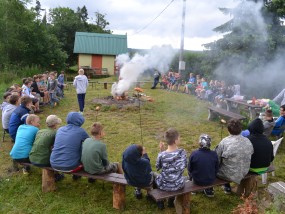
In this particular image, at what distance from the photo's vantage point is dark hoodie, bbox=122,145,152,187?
401 centimetres

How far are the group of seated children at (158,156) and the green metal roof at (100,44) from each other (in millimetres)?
27986

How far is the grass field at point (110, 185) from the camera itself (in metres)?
4.50

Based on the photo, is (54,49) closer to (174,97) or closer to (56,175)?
(174,97)

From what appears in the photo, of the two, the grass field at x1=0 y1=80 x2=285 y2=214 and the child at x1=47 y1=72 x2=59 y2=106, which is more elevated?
the child at x1=47 y1=72 x2=59 y2=106

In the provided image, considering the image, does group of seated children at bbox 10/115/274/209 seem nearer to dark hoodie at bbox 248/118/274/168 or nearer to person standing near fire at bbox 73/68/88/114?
dark hoodie at bbox 248/118/274/168

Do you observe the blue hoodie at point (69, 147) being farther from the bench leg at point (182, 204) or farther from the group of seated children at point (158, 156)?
the bench leg at point (182, 204)

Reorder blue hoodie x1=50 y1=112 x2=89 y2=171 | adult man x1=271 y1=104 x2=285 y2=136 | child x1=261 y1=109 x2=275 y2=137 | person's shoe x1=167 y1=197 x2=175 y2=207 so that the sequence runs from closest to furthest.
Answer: person's shoe x1=167 y1=197 x2=175 y2=207, blue hoodie x1=50 y1=112 x2=89 y2=171, child x1=261 y1=109 x2=275 y2=137, adult man x1=271 y1=104 x2=285 y2=136

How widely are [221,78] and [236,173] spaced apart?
1211 cm

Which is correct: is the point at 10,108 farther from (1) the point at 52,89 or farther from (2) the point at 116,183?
(1) the point at 52,89

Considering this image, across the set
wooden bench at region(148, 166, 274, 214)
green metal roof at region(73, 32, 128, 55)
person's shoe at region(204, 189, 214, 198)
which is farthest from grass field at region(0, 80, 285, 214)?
green metal roof at region(73, 32, 128, 55)

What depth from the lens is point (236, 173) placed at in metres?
4.49

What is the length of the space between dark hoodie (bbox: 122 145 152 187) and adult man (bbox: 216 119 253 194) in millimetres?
1239

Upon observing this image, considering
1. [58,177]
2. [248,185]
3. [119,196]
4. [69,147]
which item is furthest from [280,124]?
[58,177]

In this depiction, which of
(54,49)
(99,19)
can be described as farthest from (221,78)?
(99,19)
